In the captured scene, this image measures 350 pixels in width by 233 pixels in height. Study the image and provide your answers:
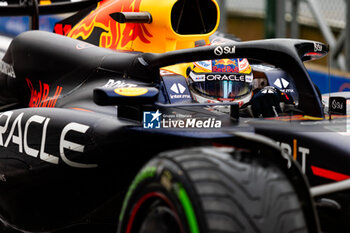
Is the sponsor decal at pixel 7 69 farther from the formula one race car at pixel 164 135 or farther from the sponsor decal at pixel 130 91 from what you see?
the sponsor decal at pixel 130 91

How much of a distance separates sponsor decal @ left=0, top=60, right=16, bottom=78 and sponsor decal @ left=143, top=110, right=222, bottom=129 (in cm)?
174

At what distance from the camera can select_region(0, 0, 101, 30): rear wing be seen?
5.15 m

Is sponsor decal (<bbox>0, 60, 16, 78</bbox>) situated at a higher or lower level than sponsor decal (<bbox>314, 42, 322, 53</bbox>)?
lower

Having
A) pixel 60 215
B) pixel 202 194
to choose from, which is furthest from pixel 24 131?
pixel 202 194

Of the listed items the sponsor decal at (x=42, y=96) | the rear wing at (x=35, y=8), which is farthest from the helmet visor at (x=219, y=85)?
the rear wing at (x=35, y=8)

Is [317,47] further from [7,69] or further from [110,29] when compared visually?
[7,69]

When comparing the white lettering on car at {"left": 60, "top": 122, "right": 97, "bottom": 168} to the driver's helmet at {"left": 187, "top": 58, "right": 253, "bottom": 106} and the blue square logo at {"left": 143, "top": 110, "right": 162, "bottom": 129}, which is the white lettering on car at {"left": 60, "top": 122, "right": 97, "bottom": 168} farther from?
the driver's helmet at {"left": 187, "top": 58, "right": 253, "bottom": 106}

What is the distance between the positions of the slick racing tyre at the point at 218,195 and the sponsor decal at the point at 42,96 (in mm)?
1767

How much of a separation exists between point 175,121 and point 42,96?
1.43 meters

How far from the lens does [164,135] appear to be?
9.87 feet

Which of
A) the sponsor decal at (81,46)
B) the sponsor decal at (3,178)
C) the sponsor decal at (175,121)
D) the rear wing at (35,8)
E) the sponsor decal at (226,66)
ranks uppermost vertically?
the rear wing at (35,8)

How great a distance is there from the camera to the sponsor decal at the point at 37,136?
3.37m

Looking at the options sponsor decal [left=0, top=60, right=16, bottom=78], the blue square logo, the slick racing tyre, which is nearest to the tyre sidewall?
the slick racing tyre

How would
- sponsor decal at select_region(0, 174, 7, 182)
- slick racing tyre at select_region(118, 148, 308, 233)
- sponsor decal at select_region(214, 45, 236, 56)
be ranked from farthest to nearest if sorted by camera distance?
sponsor decal at select_region(0, 174, 7, 182)
sponsor decal at select_region(214, 45, 236, 56)
slick racing tyre at select_region(118, 148, 308, 233)
